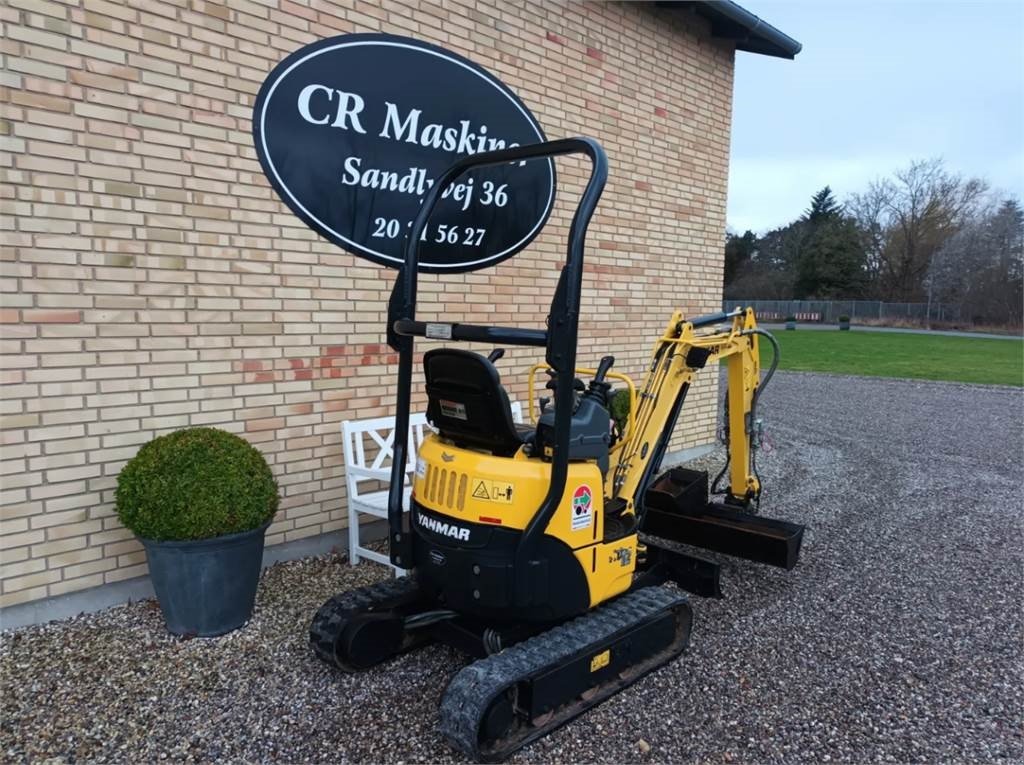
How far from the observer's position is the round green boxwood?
331 cm

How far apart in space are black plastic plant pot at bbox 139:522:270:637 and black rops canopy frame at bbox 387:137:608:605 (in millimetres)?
855

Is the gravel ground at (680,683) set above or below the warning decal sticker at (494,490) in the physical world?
below

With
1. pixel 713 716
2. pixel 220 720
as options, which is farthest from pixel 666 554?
pixel 220 720

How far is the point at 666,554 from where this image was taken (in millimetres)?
4066

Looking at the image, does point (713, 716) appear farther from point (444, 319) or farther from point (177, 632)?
point (444, 319)

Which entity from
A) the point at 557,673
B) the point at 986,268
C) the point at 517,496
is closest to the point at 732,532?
the point at 557,673

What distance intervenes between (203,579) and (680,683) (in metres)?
2.30

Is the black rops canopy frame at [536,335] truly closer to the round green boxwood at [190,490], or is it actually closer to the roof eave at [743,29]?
the round green boxwood at [190,490]

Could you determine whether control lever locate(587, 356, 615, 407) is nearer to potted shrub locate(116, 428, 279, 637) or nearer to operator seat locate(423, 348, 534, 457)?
operator seat locate(423, 348, 534, 457)

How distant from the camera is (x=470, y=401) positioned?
2.88 meters

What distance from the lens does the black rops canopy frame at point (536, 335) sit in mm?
2555

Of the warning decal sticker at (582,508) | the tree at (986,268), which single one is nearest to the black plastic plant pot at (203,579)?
the warning decal sticker at (582,508)

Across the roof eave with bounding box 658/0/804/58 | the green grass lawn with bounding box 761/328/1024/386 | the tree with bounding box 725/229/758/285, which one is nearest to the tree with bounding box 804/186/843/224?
the tree with bounding box 725/229/758/285

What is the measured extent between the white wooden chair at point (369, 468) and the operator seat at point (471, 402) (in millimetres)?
1147
